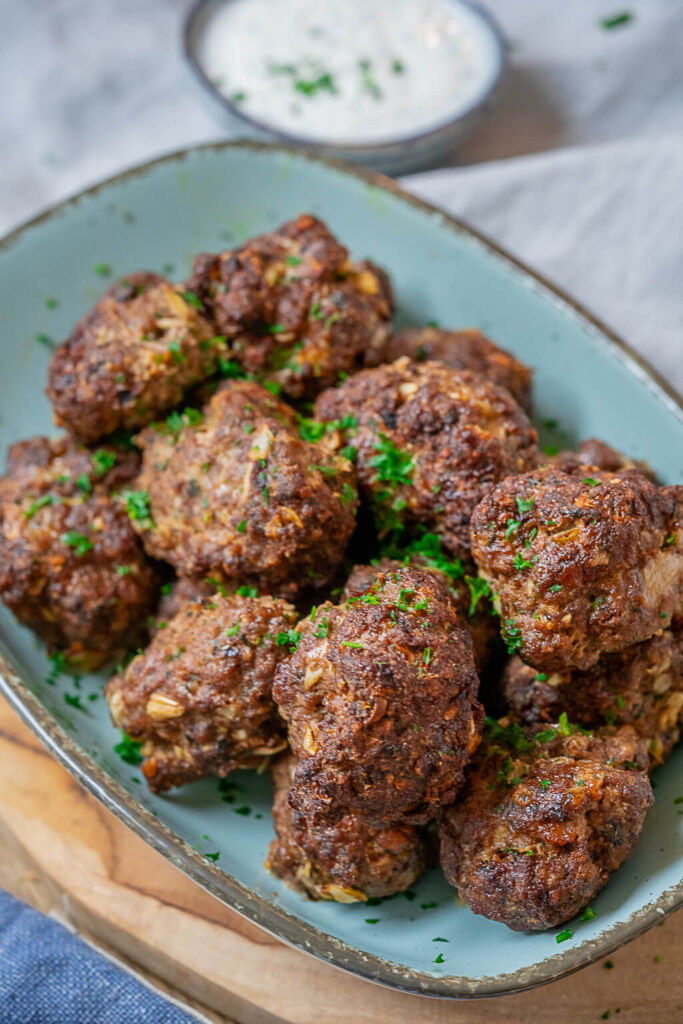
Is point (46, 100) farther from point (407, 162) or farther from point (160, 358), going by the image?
point (160, 358)

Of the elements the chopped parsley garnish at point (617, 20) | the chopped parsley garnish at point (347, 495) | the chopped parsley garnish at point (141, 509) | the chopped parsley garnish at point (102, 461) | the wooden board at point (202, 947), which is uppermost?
the chopped parsley garnish at point (617, 20)

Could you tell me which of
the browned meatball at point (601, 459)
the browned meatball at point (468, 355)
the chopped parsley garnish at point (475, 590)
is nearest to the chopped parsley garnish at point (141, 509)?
the browned meatball at point (468, 355)

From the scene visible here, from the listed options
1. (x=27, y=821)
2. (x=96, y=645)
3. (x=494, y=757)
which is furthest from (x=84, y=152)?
(x=494, y=757)

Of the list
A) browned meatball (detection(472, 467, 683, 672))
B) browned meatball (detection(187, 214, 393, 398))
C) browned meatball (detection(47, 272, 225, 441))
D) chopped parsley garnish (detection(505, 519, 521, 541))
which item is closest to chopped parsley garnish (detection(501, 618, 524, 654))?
browned meatball (detection(472, 467, 683, 672))

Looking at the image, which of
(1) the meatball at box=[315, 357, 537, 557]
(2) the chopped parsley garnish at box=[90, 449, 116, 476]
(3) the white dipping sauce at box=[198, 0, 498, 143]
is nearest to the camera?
(1) the meatball at box=[315, 357, 537, 557]

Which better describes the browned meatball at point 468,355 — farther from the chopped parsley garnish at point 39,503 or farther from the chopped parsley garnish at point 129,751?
the chopped parsley garnish at point 129,751

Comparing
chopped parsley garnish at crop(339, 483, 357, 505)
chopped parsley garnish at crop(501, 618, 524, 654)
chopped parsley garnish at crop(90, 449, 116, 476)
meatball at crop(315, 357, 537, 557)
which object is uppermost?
meatball at crop(315, 357, 537, 557)

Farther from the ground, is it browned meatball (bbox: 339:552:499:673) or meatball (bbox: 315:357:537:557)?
meatball (bbox: 315:357:537:557)

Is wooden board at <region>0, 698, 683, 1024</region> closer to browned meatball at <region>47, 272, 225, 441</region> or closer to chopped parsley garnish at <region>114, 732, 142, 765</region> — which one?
chopped parsley garnish at <region>114, 732, 142, 765</region>
